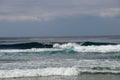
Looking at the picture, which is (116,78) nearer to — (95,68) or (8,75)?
(95,68)

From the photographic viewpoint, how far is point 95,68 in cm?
1822

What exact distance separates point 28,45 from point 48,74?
2254cm

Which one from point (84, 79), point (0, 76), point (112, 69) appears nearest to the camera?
point (84, 79)

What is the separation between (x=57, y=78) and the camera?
1552 centimetres

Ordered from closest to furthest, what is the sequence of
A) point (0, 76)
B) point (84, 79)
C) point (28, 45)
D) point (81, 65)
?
point (84, 79) < point (0, 76) < point (81, 65) < point (28, 45)

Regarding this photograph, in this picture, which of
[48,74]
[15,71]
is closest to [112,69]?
[48,74]

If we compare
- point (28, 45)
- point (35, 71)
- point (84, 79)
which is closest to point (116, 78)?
point (84, 79)

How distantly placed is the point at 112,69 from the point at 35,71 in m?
4.20

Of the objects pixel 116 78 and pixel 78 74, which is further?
pixel 78 74

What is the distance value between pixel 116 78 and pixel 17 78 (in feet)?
15.4

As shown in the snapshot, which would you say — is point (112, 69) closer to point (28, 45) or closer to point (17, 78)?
point (17, 78)

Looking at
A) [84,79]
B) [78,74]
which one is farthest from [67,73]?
[84,79]

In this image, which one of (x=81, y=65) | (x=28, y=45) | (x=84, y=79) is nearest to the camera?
(x=84, y=79)

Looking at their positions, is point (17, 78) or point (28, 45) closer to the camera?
point (17, 78)
